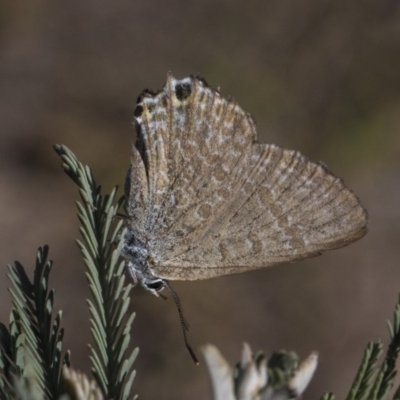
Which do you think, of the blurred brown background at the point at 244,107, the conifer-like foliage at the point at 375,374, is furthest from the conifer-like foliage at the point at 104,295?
the blurred brown background at the point at 244,107

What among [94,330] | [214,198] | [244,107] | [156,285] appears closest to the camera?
[94,330]

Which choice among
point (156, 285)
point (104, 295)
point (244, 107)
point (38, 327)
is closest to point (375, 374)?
point (104, 295)

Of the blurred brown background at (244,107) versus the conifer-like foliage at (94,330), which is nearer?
the conifer-like foliage at (94,330)

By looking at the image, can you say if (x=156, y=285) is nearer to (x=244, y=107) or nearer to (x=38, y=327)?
(x=38, y=327)

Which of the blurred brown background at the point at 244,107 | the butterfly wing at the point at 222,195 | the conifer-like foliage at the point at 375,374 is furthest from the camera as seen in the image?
the blurred brown background at the point at 244,107

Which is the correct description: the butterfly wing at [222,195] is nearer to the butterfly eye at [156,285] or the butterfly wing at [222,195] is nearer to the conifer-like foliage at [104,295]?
the butterfly eye at [156,285]

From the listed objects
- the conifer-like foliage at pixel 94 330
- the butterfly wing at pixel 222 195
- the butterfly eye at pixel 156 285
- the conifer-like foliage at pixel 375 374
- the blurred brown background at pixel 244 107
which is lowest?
the conifer-like foliage at pixel 375 374

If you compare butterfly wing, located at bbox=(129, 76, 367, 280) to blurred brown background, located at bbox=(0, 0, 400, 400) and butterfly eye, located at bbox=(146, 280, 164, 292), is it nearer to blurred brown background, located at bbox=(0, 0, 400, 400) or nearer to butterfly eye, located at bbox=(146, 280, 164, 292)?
butterfly eye, located at bbox=(146, 280, 164, 292)
